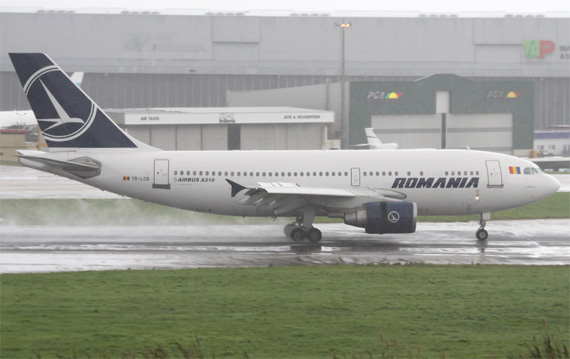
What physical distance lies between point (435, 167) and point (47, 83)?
17.1 metres

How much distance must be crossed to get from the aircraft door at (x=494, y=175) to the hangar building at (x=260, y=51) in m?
92.0

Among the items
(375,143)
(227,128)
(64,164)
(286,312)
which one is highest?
(227,128)

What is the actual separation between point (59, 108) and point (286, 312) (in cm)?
1885

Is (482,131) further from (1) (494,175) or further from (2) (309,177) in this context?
(2) (309,177)

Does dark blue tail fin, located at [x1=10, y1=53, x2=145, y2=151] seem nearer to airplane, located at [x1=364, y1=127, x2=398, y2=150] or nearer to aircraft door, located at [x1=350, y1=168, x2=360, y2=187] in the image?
aircraft door, located at [x1=350, y1=168, x2=360, y2=187]

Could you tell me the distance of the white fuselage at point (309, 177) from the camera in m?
Answer: 33.5

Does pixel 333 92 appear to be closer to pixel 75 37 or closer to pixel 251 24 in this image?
pixel 251 24

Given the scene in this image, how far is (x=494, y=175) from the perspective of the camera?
33.9 meters

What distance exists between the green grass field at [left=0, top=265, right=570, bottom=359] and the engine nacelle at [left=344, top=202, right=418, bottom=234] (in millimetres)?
6768

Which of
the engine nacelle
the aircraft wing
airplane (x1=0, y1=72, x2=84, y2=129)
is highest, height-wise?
airplane (x1=0, y1=72, x2=84, y2=129)

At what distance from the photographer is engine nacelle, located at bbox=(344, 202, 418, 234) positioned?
31250 millimetres

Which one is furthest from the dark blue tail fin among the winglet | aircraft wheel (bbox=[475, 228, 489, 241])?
aircraft wheel (bbox=[475, 228, 489, 241])

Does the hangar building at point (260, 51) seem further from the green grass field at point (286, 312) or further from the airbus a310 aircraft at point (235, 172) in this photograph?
the green grass field at point (286, 312)

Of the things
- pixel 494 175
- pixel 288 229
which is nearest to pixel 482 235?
pixel 494 175
